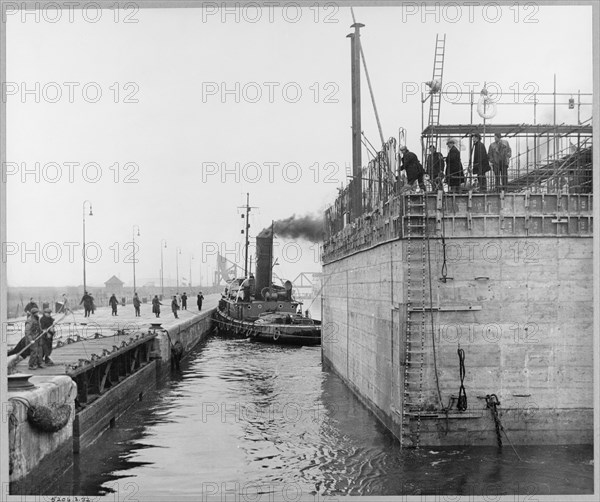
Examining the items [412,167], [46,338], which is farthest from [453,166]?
[46,338]

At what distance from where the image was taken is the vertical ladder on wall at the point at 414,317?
669 inches

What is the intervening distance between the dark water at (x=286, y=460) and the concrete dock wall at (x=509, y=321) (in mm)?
775

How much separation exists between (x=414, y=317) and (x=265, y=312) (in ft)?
127

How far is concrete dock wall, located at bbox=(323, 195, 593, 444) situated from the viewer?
17.0 m

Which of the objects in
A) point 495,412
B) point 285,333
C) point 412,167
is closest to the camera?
point 495,412

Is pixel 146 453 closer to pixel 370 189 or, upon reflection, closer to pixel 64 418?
pixel 64 418

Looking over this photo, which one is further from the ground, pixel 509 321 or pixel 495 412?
pixel 509 321

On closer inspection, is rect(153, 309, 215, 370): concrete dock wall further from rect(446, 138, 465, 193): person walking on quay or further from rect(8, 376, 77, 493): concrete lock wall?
rect(446, 138, 465, 193): person walking on quay

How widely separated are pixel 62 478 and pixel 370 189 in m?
15.7

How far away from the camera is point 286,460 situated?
1778 centimetres

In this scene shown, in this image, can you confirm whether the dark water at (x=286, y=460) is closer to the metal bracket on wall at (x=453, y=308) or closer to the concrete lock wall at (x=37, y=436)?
the concrete lock wall at (x=37, y=436)

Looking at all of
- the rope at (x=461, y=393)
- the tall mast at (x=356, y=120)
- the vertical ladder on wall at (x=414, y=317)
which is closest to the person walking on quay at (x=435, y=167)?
the vertical ladder on wall at (x=414, y=317)

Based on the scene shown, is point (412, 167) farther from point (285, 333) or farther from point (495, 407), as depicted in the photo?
point (285, 333)

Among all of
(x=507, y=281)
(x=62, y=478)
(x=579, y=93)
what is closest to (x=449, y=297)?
(x=507, y=281)
